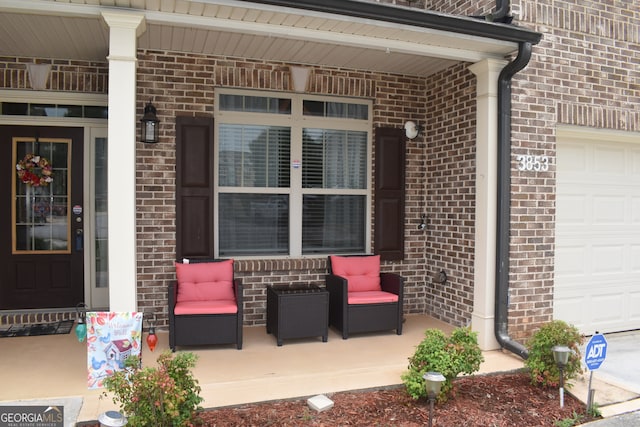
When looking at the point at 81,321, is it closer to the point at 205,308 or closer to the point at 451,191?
the point at 205,308

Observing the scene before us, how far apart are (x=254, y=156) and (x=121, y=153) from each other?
2.17 meters

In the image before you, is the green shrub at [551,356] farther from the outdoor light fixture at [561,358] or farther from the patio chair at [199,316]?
the patio chair at [199,316]

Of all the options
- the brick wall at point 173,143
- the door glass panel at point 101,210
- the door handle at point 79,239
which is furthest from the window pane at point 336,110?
the door handle at point 79,239

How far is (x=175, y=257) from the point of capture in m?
5.64

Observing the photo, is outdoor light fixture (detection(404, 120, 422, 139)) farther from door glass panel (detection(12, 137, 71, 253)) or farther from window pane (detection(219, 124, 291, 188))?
door glass panel (detection(12, 137, 71, 253))

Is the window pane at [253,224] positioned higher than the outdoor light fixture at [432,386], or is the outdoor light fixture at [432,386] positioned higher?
the window pane at [253,224]

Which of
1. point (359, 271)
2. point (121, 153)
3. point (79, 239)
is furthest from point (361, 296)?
point (79, 239)

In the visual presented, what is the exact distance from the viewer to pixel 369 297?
552cm

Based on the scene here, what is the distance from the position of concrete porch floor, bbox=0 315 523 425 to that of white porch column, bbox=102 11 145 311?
2.63 ft

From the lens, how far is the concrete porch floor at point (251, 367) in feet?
12.5

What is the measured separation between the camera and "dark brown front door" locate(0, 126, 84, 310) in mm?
5684

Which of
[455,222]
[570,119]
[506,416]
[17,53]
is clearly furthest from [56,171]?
[570,119]

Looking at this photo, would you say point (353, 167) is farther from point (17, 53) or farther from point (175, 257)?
point (17, 53)

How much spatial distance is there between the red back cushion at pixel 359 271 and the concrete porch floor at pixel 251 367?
571 mm
